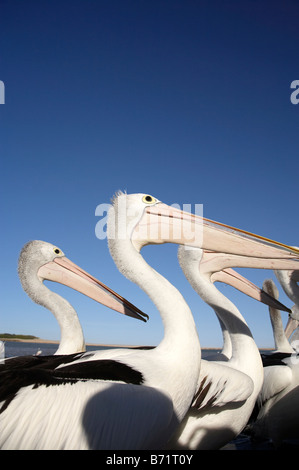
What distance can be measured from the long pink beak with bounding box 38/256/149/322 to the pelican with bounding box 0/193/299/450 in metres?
0.89

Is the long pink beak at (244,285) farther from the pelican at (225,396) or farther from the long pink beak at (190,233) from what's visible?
the long pink beak at (190,233)

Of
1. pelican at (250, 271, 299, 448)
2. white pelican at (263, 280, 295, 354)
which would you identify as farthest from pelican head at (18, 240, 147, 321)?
white pelican at (263, 280, 295, 354)

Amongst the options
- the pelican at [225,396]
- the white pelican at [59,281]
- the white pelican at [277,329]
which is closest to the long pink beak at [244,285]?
the pelican at [225,396]

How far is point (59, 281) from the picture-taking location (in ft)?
17.7

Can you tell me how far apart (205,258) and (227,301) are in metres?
0.71

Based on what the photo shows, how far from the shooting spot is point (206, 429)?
10.5ft

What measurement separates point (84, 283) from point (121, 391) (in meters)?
2.92

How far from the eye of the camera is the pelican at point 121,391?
2055mm

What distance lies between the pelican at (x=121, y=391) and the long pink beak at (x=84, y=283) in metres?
0.89

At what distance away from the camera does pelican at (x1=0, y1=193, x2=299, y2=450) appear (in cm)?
205

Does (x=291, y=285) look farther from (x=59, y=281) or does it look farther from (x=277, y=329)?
(x=59, y=281)

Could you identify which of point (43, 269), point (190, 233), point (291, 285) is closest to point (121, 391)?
point (190, 233)
